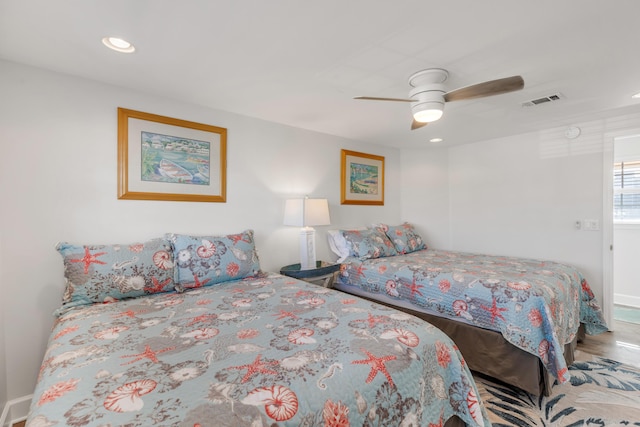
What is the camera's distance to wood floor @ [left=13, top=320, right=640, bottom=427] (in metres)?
2.59

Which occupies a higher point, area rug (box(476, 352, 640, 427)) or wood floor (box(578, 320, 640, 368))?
wood floor (box(578, 320, 640, 368))

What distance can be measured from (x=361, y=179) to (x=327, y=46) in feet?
7.82

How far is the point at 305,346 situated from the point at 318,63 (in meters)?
1.66

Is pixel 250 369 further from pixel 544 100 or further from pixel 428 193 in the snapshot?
pixel 428 193

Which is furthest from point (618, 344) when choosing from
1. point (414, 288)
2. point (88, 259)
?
point (88, 259)

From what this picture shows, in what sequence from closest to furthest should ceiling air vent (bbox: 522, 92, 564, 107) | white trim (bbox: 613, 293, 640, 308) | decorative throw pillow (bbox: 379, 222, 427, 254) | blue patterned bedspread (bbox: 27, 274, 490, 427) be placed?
blue patterned bedspread (bbox: 27, 274, 490, 427)
ceiling air vent (bbox: 522, 92, 564, 107)
decorative throw pillow (bbox: 379, 222, 427, 254)
white trim (bbox: 613, 293, 640, 308)

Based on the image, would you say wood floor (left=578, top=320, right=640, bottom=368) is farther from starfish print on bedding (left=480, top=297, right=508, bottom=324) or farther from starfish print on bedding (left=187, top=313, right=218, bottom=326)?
starfish print on bedding (left=187, top=313, right=218, bottom=326)

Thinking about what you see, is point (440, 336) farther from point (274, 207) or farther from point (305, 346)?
point (274, 207)

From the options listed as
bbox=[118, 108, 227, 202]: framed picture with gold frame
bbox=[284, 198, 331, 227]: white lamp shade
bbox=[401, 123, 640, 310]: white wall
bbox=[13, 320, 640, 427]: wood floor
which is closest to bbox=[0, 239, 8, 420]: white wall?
bbox=[118, 108, 227, 202]: framed picture with gold frame

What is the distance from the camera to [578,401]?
6.56ft

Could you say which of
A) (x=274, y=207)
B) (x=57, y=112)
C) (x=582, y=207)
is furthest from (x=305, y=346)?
(x=582, y=207)

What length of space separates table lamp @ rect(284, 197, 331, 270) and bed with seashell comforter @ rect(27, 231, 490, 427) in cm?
104

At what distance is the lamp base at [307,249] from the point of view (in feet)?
9.99

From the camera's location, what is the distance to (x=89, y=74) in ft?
6.64
